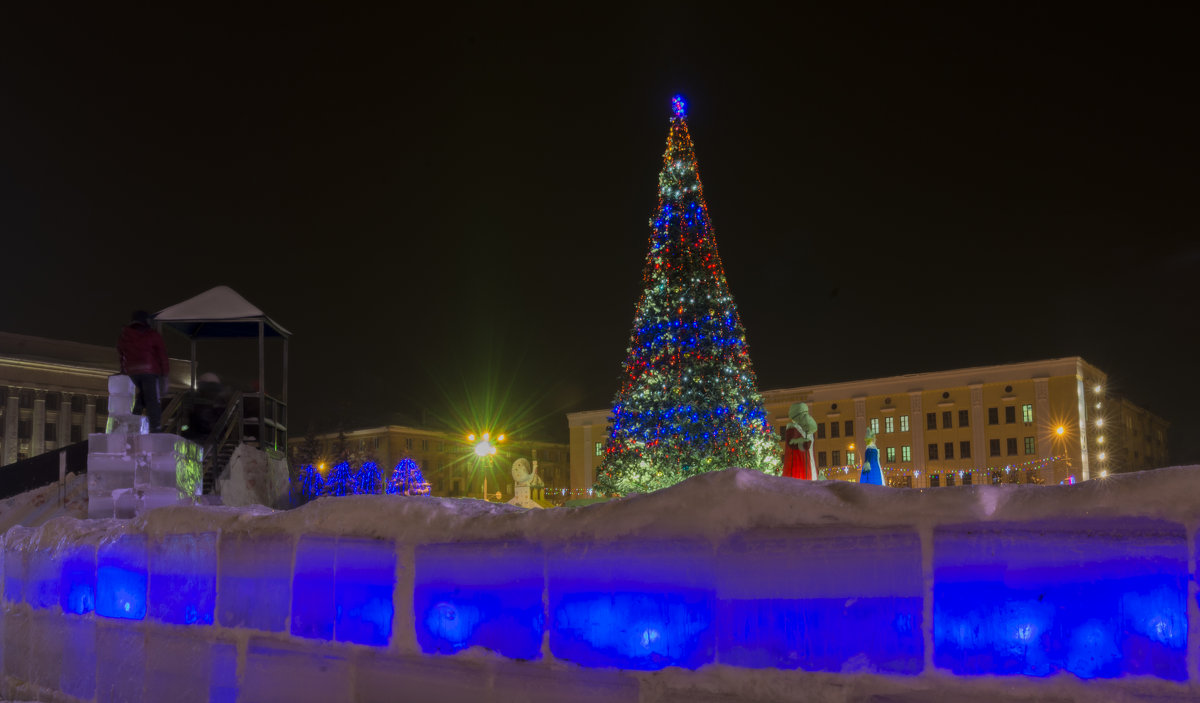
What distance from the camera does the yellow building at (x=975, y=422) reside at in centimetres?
6419

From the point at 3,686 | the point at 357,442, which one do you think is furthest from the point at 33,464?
the point at 357,442

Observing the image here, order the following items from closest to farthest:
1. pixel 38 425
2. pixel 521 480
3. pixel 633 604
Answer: pixel 633 604 < pixel 521 480 < pixel 38 425

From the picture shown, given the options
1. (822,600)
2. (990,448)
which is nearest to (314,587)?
(822,600)

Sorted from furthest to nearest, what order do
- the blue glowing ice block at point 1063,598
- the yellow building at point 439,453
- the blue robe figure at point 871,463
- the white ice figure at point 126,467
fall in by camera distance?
the yellow building at point 439,453 → the blue robe figure at point 871,463 → the white ice figure at point 126,467 → the blue glowing ice block at point 1063,598

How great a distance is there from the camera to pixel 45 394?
69688mm

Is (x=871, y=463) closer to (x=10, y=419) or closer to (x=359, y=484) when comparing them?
(x=359, y=484)

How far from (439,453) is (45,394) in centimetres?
3875

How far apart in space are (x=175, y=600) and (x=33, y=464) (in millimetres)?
15333

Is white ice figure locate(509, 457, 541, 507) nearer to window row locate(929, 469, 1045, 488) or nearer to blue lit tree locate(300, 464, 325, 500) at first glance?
blue lit tree locate(300, 464, 325, 500)

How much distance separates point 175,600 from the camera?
3.82 meters

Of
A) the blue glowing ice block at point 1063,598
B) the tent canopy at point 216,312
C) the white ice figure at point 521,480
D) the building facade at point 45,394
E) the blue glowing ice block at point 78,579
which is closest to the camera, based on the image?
the blue glowing ice block at point 1063,598

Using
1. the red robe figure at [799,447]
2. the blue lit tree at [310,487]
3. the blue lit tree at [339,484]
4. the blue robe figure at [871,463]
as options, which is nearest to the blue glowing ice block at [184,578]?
the blue lit tree at [310,487]

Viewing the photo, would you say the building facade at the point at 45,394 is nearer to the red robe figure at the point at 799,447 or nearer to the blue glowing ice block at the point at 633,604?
the red robe figure at the point at 799,447

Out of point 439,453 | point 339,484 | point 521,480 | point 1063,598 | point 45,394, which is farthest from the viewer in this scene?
point 439,453
